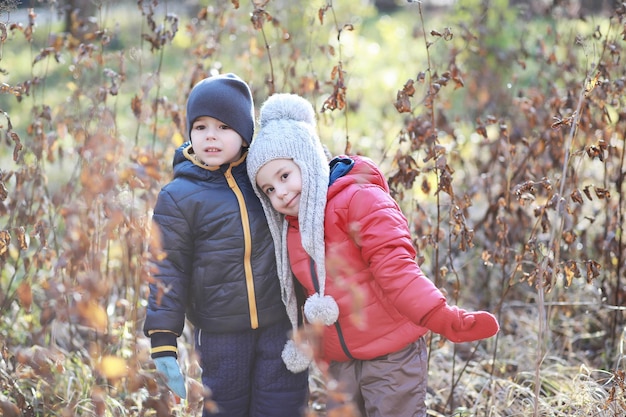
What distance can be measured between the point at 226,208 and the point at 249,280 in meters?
0.27

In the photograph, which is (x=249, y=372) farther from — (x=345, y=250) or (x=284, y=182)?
(x=284, y=182)

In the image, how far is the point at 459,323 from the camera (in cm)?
225

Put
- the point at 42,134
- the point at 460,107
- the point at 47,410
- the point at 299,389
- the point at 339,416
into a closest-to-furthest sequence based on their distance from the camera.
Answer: the point at 339,416 → the point at 299,389 → the point at 47,410 → the point at 42,134 → the point at 460,107

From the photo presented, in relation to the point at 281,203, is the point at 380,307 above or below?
below

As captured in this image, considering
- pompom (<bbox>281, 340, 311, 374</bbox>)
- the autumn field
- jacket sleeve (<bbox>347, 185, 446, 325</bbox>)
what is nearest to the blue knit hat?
the autumn field

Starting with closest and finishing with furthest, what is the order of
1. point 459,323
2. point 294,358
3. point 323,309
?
1. point 459,323
2. point 323,309
3. point 294,358

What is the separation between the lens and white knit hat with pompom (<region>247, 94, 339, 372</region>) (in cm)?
243

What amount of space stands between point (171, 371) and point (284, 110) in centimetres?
100

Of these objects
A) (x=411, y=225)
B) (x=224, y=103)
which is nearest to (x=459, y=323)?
(x=224, y=103)

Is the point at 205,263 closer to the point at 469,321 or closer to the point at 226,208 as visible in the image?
the point at 226,208

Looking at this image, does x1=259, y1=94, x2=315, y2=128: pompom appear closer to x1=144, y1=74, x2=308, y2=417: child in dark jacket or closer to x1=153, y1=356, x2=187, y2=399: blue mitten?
x1=144, y1=74, x2=308, y2=417: child in dark jacket

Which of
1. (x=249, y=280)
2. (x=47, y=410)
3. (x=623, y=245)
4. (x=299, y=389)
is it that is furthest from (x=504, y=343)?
(x=47, y=410)

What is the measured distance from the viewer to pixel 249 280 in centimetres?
257

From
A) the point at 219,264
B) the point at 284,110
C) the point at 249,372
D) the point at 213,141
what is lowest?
the point at 249,372
